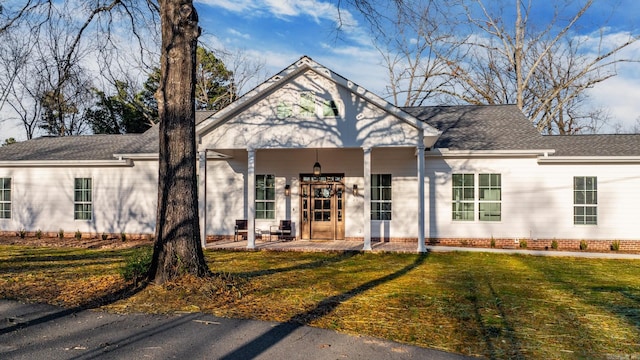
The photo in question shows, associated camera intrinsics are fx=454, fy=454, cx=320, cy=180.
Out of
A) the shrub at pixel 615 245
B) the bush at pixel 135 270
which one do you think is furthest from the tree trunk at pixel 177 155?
the shrub at pixel 615 245

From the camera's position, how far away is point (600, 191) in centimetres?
1434

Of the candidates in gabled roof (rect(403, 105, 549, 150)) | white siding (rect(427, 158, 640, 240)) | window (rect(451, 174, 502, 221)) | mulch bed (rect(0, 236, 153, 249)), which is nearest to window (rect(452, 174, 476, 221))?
window (rect(451, 174, 502, 221))

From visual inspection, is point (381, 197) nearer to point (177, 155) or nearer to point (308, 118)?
point (308, 118)

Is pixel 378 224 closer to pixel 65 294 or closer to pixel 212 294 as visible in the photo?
pixel 212 294

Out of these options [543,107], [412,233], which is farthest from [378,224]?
[543,107]

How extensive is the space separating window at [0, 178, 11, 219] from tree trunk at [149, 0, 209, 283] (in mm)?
13231

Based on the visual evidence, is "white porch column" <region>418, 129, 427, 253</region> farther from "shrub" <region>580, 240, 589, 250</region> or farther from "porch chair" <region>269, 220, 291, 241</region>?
"shrub" <region>580, 240, 589, 250</region>

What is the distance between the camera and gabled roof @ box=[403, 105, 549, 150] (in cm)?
1471

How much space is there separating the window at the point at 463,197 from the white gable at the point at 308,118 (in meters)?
2.74

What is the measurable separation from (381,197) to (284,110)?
4.48 m

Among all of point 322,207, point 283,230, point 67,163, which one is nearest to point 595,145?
point 322,207

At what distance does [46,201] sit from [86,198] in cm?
159

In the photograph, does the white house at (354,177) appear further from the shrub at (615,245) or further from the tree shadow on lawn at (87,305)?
the tree shadow on lawn at (87,305)

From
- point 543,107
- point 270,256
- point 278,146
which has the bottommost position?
point 270,256
